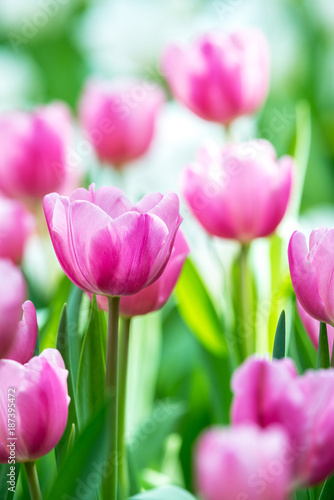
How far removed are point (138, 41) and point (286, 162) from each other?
1.43 m

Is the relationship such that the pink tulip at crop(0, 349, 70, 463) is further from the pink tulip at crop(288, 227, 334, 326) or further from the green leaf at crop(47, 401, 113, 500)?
the pink tulip at crop(288, 227, 334, 326)

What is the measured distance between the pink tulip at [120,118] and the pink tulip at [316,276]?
1.73 ft

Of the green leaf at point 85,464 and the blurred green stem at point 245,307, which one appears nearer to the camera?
the green leaf at point 85,464

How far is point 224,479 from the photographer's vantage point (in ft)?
0.78

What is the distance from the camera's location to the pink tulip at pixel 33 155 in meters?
0.78

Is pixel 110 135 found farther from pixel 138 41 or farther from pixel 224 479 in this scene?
pixel 138 41

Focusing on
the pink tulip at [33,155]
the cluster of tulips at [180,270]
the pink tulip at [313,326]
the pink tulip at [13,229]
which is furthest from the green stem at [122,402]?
the pink tulip at [33,155]

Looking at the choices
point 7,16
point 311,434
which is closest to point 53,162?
point 311,434

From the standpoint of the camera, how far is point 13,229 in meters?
0.68

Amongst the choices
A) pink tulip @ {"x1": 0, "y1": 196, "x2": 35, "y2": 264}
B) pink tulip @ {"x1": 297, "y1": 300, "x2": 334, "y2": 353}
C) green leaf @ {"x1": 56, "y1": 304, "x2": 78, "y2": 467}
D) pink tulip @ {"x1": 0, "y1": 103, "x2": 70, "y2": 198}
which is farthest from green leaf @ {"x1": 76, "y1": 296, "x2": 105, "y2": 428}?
pink tulip @ {"x1": 0, "y1": 103, "x2": 70, "y2": 198}

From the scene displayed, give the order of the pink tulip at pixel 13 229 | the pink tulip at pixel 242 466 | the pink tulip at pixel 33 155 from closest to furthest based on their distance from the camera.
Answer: the pink tulip at pixel 242 466 → the pink tulip at pixel 13 229 → the pink tulip at pixel 33 155

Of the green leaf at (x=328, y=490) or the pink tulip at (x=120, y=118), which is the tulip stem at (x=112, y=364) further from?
the pink tulip at (x=120, y=118)

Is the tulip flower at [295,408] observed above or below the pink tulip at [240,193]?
below

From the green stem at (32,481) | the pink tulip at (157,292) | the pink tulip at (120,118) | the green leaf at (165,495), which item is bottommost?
the green leaf at (165,495)
